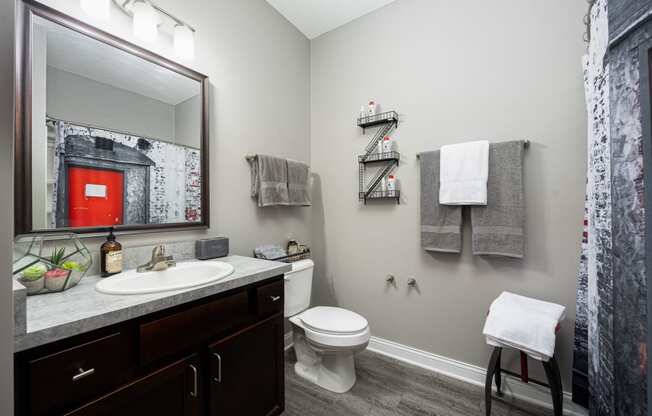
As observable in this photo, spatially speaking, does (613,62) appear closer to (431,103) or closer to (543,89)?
(543,89)

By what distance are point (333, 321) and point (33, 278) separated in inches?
54.5

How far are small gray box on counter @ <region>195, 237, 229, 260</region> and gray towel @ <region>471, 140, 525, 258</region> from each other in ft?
5.01

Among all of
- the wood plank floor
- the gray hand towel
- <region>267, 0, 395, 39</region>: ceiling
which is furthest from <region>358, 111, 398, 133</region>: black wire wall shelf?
the wood plank floor

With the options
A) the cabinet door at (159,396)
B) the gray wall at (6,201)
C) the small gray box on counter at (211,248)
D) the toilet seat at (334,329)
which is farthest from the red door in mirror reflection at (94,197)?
the toilet seat at (334,329)

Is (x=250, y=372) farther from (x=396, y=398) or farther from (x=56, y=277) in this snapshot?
(x=396, y=398)

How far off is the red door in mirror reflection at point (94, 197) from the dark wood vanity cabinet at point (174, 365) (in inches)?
24.6

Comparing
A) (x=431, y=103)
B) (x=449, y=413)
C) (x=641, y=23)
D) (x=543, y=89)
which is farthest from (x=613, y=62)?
(x=449, y=413)

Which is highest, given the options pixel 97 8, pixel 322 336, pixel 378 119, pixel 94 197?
pixel 97 8

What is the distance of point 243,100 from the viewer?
187 centimetres

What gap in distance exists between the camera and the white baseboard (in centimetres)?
151

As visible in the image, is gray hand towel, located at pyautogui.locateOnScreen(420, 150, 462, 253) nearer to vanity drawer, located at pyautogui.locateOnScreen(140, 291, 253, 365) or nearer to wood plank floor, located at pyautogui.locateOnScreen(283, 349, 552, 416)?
wood plank floor, located at pyautogui.locateOnScreen(283, 349, 552, 416)

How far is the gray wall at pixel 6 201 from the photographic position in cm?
40

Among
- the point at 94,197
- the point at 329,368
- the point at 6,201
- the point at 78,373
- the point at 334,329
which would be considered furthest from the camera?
the point at 329,368

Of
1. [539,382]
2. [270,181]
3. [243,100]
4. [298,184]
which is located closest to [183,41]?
[243,100]
